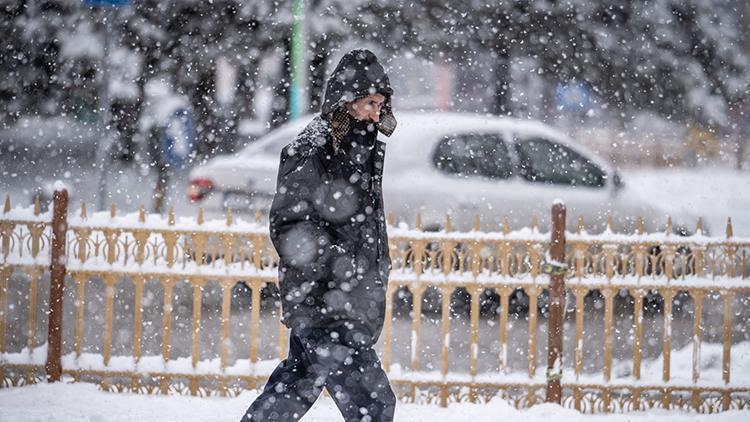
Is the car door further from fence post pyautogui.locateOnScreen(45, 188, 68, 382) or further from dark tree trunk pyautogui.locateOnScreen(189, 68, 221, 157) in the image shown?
dark tree trunk pyautogui.locateOnScreen(189, 68, 221, 157)

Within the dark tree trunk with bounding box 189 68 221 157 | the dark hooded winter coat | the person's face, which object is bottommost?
the dark hooded winter coat

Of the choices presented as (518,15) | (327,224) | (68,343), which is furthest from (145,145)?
(327,224)

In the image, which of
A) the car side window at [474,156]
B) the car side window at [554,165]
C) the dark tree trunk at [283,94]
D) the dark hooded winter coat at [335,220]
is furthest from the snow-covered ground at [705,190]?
the dark hooded winter coat at [335,220]

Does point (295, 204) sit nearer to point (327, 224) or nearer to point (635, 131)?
point (327, 224)

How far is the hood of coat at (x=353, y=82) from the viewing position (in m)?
3.79

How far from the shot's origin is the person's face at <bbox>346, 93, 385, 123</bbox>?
3826 millimetres

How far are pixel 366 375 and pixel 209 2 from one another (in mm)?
11964

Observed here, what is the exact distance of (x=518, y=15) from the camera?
1597 cm

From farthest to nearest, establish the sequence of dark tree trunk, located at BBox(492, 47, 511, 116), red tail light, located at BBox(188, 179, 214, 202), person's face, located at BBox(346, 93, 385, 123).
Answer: dark tree trunk, located at BBox(492, 47, 511, 116) → red tail light, located at BBox(188, 179, 214, 202) → person's face, located at BBox(346, 93, 385, 123)

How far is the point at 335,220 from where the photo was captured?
3777 millimetres

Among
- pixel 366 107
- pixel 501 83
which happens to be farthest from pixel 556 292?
pixel 501 83

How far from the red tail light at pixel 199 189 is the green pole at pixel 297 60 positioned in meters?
6.60

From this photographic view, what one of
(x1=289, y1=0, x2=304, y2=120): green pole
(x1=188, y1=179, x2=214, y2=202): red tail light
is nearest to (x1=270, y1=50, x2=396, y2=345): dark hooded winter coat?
(x1=188, y1=179, x2=214, y2=202): red tail light

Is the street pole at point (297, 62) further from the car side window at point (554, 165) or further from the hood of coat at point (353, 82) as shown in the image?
the hood of coat at point (353, 82)
